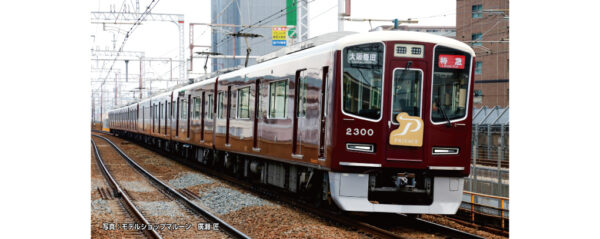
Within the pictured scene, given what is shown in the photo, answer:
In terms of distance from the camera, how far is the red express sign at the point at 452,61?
29.0 ft

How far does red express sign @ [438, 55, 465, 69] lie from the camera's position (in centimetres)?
884

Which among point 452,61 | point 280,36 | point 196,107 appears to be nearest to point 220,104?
point 196,107

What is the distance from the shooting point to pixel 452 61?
8875 mm

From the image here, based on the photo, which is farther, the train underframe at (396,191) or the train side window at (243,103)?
the train side window at (243,103)

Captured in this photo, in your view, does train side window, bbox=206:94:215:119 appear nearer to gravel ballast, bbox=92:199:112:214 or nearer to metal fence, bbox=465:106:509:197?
gravel ballast, bbox=92:199:112:214

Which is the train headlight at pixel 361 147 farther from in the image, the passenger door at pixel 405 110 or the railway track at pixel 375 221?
the railway track at pixel 375 221

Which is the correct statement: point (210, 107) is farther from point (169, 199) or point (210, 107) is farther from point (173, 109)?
point (173, 109)

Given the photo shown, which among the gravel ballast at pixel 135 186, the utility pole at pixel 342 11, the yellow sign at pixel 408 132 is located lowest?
the gravel ballast at pixel 135 186

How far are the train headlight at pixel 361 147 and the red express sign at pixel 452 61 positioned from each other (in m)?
1.43

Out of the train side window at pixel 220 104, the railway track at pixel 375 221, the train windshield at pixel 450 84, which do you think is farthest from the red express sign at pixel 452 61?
the train side window at pixel 220 104

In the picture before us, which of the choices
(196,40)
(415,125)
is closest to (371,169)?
(415,125)

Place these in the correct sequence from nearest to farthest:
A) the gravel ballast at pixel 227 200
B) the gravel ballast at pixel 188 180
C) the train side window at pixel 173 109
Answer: the gravel ballast at pixel 227 200, the gravel ballast at pixel 188 180, the train side window at pixel 173 109

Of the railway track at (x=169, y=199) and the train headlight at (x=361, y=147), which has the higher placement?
the train headlight at (x=361, y=147)

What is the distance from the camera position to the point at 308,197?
11297 millimetres
